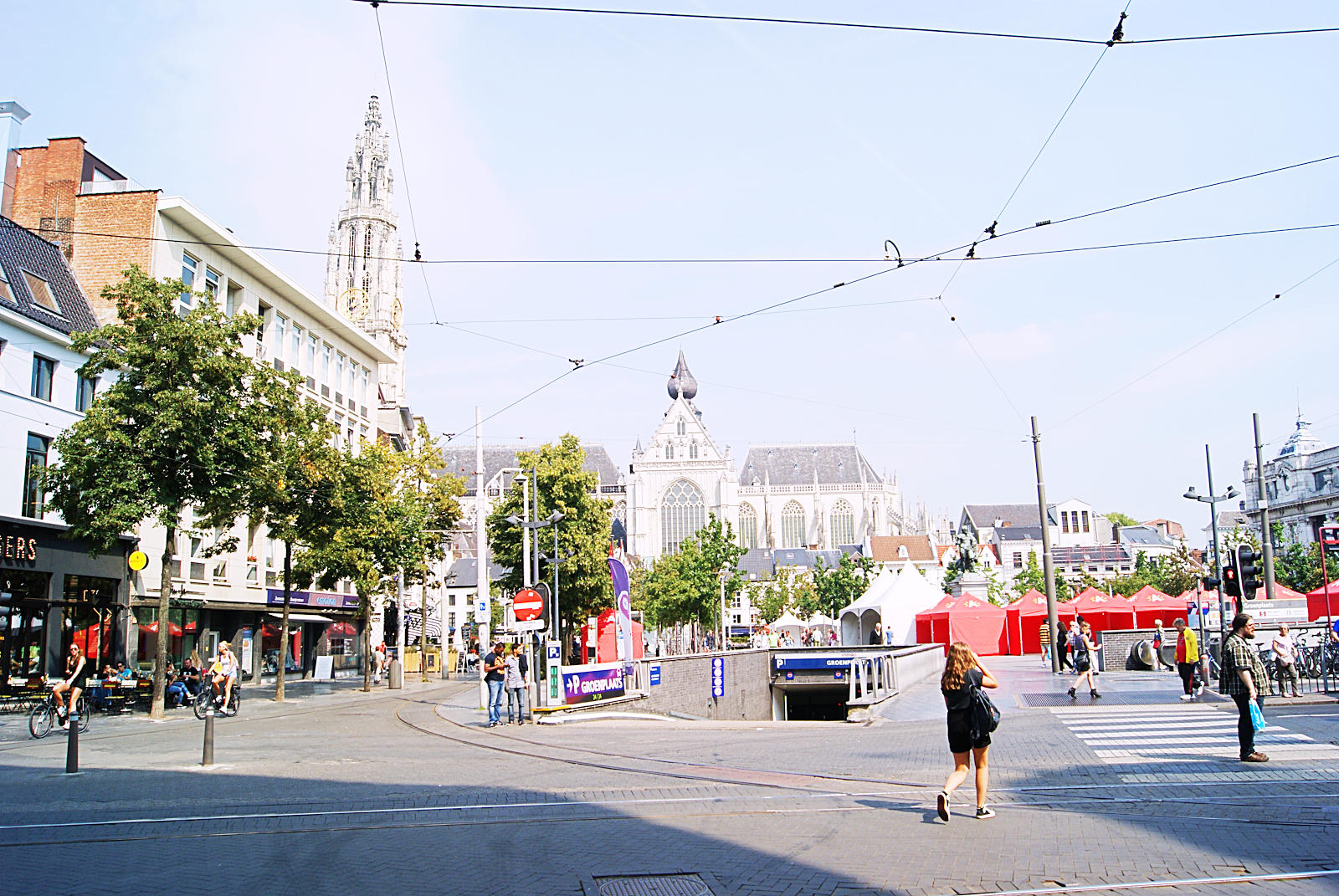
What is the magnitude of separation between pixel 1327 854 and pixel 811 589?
270 feet

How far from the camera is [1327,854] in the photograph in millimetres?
6898

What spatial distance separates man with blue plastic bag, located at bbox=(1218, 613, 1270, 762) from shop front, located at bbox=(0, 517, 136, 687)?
67.7ft

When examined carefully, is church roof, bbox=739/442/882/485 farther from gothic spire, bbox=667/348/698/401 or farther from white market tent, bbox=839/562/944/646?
white market tent, bbox=839/562/944/646

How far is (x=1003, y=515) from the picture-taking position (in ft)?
455

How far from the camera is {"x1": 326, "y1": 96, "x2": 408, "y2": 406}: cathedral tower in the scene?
106m

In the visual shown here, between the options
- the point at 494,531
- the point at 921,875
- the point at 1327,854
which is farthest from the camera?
the point at 494,531

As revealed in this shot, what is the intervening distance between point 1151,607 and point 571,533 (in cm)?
2124

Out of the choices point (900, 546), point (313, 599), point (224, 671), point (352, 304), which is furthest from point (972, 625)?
point (352, 304)

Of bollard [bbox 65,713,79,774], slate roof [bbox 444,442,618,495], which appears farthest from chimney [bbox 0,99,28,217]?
slate roof [bbox 444,442,618,495]

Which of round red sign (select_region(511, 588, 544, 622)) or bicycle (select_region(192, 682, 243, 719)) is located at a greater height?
round red sign (select_region(511, 588, 544, 622))

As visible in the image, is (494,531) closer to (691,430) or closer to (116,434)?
(116,434)

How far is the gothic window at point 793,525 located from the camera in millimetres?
124812

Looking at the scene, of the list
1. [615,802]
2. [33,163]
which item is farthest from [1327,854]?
[33,163]

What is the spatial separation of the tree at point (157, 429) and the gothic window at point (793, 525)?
106187mm
